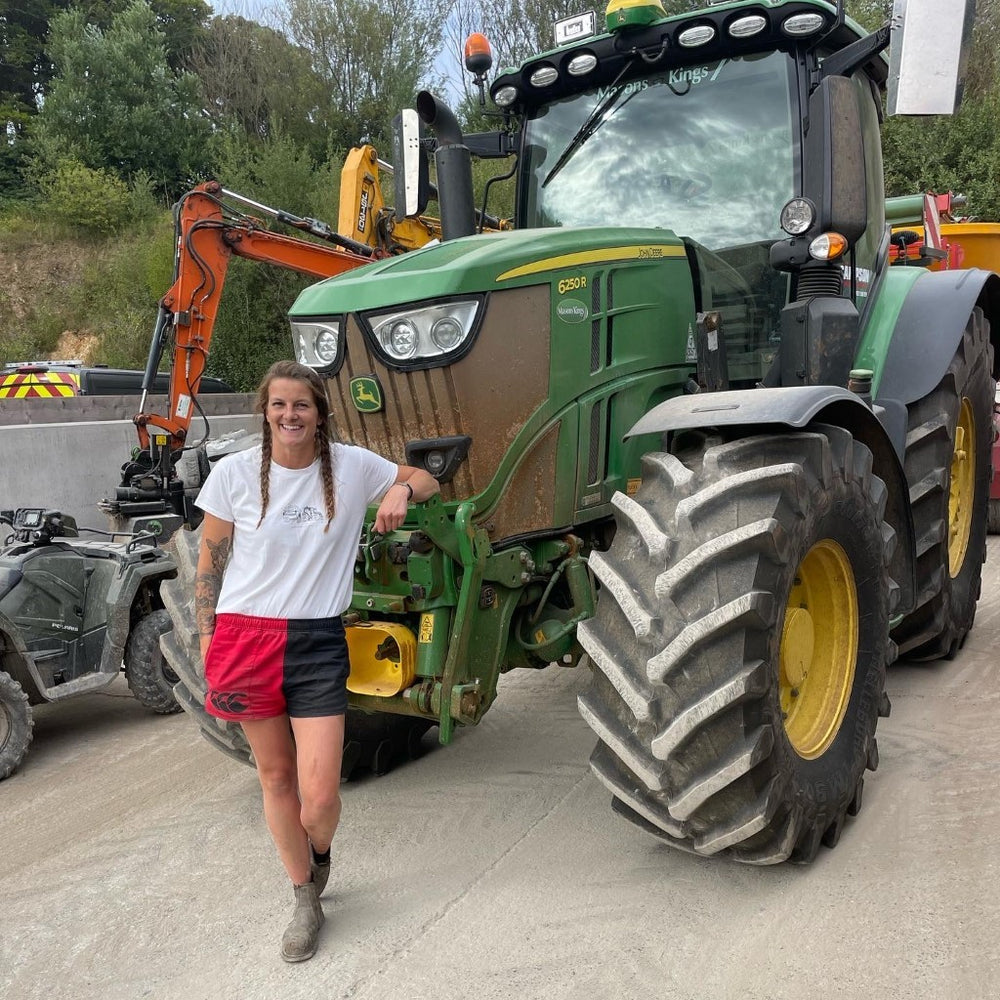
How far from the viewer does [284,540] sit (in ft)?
9.43

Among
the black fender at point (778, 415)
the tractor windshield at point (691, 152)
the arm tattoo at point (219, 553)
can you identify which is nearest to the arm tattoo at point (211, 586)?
the arm tattoo at point (219, 553)

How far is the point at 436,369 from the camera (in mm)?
3219

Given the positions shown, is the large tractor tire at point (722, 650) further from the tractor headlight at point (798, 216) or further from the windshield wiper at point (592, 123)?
the windshield wiper at point (592, 123)

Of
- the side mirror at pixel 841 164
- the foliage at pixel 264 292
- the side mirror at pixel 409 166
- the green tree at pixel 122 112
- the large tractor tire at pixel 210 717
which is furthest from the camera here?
the green tree at pixel 122 112

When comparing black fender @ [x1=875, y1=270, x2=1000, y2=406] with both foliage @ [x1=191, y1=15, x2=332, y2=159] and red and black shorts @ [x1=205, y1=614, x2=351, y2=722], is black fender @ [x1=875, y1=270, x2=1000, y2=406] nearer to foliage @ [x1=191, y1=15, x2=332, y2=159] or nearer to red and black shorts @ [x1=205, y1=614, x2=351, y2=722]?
red and black shorts @ [x1=205, y1=614, x2=351, y2=722]

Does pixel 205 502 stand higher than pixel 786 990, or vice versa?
pixel 205 502

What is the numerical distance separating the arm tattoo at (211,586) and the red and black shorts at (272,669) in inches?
3.3

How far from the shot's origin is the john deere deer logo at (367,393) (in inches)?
132

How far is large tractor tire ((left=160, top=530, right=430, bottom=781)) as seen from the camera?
360 centimetres

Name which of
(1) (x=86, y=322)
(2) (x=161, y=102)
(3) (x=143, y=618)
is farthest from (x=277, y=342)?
(3) (x=143, y=618)

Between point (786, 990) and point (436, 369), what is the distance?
6.57 feet

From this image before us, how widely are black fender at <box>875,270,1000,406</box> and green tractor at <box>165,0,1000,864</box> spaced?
0.04ft

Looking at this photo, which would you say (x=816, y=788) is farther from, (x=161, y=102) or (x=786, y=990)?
(x=161, y=102)

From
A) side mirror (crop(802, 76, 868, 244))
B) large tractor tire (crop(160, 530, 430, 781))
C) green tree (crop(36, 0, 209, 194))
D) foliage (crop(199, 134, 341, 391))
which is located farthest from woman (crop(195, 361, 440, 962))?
green tree (crop(36, 0, 209, 194))
